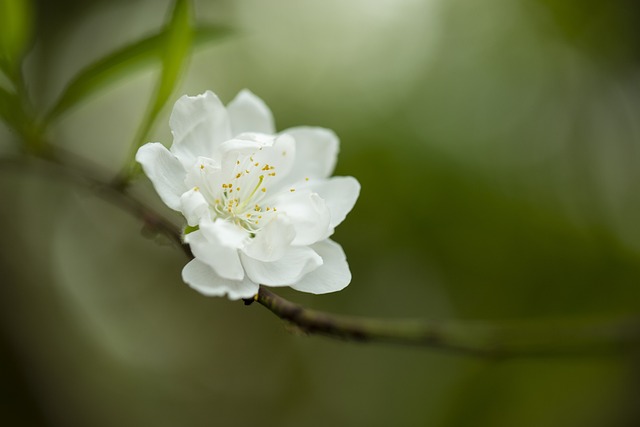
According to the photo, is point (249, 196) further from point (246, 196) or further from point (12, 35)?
point (12, 35)

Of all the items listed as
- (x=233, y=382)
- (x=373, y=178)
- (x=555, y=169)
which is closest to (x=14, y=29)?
(x=373, y=178)

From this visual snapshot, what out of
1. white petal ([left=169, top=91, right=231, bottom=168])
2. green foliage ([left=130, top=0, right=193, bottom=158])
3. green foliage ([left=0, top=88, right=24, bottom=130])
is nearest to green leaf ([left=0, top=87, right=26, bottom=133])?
green foliage ([left=0, top=88, right=24, bottom=130])

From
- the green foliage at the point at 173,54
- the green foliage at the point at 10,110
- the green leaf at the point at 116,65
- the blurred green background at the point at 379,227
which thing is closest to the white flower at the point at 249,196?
the green foliage at the point at 173,54

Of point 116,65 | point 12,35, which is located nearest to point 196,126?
point 116,65

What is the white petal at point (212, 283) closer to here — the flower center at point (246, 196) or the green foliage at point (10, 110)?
the flower center at point (246, 196)

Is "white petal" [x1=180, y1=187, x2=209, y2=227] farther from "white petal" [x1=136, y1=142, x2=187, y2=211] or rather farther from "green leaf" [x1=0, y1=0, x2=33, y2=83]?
"green leaf" [x1=0, y1=0, x2=33, y2=83]
